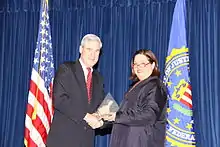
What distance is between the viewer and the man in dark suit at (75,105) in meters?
2.90

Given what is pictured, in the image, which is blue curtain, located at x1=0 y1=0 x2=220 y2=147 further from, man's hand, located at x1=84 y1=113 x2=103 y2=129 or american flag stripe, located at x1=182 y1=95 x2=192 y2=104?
man's hand, located at x1=84 y1=113 x2=103 y2=129

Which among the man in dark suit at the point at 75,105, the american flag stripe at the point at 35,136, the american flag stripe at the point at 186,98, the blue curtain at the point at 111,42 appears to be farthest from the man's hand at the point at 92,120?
the blue curtain at the point at 111,42

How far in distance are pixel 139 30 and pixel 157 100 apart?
1679 mm

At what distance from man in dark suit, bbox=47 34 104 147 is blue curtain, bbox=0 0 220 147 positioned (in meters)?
1.29

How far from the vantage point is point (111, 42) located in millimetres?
4363

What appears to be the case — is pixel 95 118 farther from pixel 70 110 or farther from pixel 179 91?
pixel 179 91

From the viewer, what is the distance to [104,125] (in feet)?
10.2

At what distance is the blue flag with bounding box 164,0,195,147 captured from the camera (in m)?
3.42

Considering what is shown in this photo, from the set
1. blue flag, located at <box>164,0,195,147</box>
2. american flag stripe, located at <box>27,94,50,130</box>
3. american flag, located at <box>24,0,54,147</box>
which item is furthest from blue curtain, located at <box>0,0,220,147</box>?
american flag stripe, located at <box>27,94,50,130</box>

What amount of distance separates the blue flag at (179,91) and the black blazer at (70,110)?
0.88m

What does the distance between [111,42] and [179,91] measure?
1.18 m

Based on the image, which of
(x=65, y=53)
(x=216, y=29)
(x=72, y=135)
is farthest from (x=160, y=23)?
(x=72, y=135)

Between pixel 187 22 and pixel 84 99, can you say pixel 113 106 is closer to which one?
pixel 84 99

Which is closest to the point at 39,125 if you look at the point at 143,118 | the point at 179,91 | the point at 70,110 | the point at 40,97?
the point at 40,97
